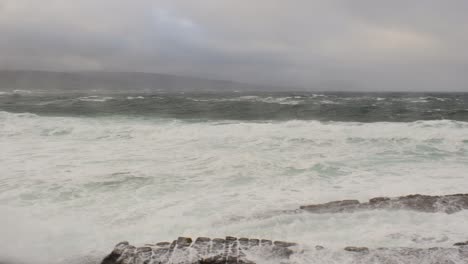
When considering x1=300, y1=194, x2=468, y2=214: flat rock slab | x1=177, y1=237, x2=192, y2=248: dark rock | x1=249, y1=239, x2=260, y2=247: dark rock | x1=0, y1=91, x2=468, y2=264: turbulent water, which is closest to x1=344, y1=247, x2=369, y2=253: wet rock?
x1=0, y1=91, x2=468, y2=264: turbulent water

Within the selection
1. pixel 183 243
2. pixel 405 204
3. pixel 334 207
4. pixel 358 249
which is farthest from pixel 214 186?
pixel 405 204

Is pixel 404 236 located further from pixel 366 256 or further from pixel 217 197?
pixel 217 197

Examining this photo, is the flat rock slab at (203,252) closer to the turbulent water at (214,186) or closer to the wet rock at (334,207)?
the turbulent water at (214,186)

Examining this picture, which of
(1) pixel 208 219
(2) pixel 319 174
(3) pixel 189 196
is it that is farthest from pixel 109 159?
(2) pixel 319 174

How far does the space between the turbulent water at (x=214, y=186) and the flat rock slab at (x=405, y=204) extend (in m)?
0.19

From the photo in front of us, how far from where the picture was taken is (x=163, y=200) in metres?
6.52

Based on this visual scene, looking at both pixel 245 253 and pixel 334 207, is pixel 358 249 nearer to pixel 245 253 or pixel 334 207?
pixel 245 253

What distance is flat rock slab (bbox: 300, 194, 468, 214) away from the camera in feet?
18.9

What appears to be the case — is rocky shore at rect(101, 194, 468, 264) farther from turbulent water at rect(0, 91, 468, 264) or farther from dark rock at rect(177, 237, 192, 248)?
turbulent water at rect(0, 91, 468, 264)

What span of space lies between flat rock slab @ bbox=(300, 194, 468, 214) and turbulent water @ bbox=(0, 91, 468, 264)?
0.61 feet

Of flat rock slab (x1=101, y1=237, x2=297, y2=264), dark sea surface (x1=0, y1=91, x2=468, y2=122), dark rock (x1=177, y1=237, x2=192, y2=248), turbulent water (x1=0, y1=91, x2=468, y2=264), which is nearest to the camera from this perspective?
flat rock slab (x1=101, y1=237, x2=297, y2=264)

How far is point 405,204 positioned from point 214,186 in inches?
153

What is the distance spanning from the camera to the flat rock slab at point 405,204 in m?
5.75

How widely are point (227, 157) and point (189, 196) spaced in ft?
10.8
